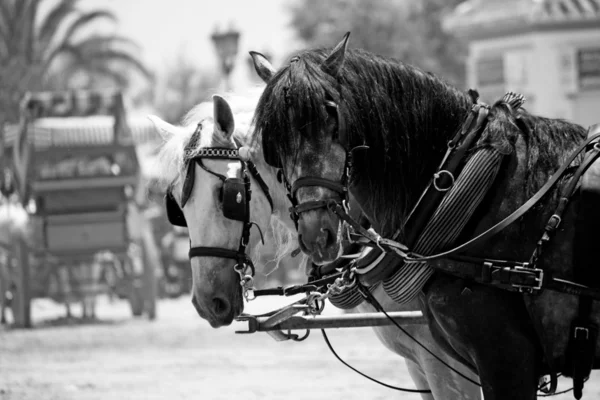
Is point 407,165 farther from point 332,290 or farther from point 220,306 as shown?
point 220,306

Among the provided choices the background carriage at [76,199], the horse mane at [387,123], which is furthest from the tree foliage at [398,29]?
the horse mane at [387,123]

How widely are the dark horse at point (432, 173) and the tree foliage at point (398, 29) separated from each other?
36461 mm

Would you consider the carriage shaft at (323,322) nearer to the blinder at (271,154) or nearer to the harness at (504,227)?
the harness at (504,227)

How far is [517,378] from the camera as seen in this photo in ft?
13.2

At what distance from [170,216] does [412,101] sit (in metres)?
1.62

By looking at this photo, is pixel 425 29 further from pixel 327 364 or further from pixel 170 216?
pixel 170 216

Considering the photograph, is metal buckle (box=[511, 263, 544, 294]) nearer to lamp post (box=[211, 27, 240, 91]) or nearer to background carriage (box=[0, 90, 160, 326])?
background carriage (box=[0, 90, 160, 326])

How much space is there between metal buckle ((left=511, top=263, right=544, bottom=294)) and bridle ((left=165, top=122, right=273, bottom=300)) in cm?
149

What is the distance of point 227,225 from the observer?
521 cm

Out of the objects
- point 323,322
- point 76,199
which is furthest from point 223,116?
point 76,199

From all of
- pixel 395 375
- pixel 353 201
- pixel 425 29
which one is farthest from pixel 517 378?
pixel 425 29

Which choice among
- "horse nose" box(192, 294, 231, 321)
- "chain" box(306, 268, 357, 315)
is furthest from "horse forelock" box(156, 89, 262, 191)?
"chain" box(306, 268, 357, 315)

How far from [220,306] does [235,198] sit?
0.51 metres

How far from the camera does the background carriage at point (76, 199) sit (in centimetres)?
1477
